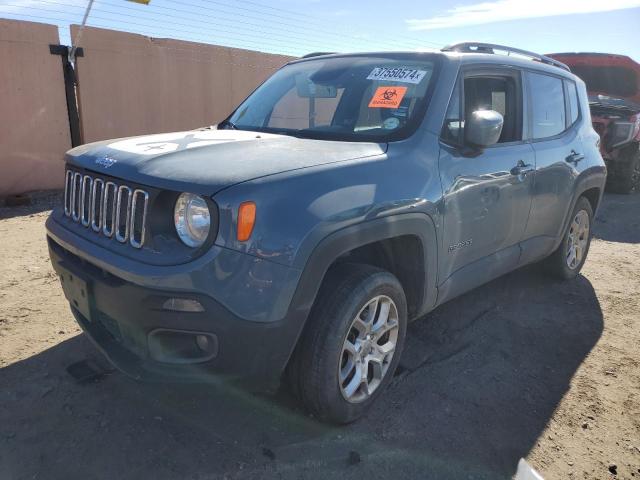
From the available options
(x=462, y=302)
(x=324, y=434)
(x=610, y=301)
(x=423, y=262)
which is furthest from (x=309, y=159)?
(x=610, y=301)

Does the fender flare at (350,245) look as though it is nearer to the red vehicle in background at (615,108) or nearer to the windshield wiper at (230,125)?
the windshield wiper at (230,125)

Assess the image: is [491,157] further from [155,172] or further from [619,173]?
[619,173]

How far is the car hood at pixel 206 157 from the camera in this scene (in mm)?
2180

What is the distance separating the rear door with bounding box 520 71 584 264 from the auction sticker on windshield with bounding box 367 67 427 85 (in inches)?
45.8

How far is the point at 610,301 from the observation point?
14.8 feet

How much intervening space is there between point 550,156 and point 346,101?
1695 millimetres

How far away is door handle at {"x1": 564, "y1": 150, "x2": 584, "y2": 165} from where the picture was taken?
13.5 feet

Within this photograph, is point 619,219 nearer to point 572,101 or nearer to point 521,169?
point 572,101

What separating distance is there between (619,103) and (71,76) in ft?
30.3

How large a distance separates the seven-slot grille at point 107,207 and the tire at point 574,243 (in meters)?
3.64

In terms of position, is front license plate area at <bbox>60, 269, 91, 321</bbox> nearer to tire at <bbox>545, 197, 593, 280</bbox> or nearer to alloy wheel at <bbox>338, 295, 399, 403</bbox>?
alloy wheel at <bbox>338, 295, 399, 403</bbox>

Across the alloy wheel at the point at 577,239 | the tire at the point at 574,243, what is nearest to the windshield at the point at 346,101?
the tire at the point at 574,243

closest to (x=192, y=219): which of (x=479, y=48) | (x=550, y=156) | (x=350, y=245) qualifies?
(x=350, y=245)

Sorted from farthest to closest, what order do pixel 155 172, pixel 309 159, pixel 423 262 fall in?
pixel 423 262
pixel 309 159
pixel 155 172
